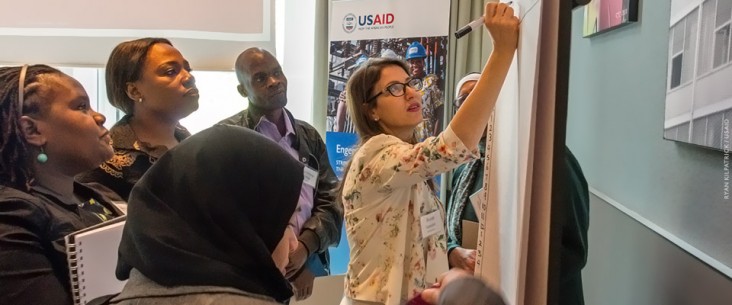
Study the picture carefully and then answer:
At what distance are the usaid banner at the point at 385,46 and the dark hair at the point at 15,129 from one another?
6.62 feet

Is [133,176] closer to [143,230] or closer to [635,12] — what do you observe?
[143,230]

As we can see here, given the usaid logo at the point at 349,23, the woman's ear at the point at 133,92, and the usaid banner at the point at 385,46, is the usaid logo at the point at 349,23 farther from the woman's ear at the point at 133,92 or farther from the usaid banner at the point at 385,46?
the woman's ear at the point at 133,92

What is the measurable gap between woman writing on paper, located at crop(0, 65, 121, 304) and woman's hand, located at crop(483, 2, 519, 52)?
1.02m

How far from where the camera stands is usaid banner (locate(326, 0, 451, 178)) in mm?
3268

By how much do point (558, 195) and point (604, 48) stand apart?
62.3 inches

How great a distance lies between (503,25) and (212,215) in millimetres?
614

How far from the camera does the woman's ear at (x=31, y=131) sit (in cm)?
138

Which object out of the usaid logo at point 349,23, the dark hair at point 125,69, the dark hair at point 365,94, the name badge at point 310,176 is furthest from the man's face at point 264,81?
the usaid logo at point 349,23

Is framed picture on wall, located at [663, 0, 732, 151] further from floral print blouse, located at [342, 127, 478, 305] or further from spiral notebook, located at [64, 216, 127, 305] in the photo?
spiral notebook, located at [64, 216, 127, 305]

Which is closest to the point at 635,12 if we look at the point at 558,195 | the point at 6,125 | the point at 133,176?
the point at 558,195

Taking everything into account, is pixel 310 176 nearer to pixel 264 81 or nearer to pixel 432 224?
pixel 264 81

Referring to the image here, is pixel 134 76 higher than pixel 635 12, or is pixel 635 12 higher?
pixel 635 12

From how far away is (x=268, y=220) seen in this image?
115 centimetres

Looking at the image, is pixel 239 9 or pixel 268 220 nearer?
pixel 268 220
